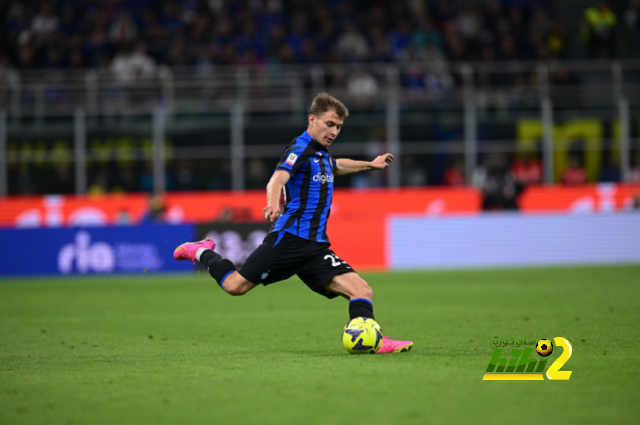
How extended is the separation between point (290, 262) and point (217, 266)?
2.34ft

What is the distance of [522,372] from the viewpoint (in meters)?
5.27

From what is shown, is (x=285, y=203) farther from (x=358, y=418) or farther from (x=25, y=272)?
(x=25, y=272)

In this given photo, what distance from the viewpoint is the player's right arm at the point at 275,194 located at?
19.6 feet

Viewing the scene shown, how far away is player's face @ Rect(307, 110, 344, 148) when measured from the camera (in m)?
6.57

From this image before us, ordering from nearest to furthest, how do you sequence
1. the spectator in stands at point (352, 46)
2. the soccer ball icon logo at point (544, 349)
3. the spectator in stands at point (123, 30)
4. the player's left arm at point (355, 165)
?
the soccer ball icon logo at point (544, 349), the player's left arm at point (355, 165), the spectator in stands at point (352, 46), the spectator in stands at point (123, 30)

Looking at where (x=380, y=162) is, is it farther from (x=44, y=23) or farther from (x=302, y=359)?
(x=44, y=23)

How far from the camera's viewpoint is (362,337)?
6.39 m

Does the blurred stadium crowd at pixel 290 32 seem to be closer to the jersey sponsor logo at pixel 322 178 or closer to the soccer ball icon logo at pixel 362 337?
the jersey sponsor logo at pixel 322 178

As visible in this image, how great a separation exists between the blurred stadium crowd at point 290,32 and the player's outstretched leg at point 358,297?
16.7 metres

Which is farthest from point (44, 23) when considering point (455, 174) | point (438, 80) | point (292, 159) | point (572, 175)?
point (292, 159)

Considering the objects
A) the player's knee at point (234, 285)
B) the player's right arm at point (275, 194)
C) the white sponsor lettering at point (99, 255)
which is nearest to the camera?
the player's right arm at point (275, 194)

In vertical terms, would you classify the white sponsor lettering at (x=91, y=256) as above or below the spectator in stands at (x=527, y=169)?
below

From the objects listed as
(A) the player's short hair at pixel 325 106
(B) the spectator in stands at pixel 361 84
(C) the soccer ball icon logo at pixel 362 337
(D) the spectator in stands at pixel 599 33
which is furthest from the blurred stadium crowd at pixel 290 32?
(C) the soccer ball icon logo at pixel 362 337

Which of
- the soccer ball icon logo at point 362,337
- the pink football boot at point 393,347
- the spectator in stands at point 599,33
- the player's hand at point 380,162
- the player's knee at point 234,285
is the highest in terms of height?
the spectator in stands at point 599,33
